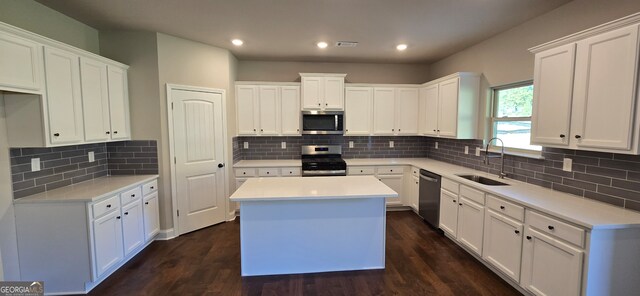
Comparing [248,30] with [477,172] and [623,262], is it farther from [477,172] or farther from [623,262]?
[623,262]

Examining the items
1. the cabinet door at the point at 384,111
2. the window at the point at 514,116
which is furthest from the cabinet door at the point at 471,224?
the cabinet door at the point at 384,111

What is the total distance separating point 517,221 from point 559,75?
130cm

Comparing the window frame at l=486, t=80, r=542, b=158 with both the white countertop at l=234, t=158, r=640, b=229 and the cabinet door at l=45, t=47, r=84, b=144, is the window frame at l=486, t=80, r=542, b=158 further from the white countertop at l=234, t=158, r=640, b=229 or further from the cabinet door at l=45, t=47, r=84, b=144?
the cabinet door at l=45, t=47, r=84, b=144

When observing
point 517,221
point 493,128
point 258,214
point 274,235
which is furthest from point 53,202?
point 493,128

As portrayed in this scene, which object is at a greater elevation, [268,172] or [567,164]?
[567,164]

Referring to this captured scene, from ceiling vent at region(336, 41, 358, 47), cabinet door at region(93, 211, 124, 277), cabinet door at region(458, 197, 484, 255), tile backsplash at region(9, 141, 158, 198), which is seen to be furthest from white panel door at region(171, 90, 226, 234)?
cabinet door at region(458, 197, 484, 255)

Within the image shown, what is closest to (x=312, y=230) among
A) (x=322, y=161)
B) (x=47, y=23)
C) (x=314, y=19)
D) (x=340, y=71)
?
(x=322, y=161)

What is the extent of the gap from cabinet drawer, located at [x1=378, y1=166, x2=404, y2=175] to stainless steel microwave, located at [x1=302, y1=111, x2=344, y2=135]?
949 millimetres

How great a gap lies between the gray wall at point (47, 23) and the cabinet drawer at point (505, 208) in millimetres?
4632

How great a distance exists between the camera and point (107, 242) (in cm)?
250

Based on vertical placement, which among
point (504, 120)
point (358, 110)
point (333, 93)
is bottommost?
point (504, 120)

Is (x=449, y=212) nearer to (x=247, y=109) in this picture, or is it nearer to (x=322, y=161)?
(x=322, y=161)

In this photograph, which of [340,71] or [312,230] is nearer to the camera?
[312,230]

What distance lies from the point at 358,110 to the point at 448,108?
145 centimetres
